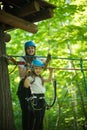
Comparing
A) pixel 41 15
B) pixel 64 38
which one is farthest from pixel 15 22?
pixel 64 38

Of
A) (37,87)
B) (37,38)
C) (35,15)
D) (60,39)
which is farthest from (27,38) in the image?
(37,87)

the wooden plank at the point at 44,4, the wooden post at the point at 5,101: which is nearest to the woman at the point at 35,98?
the wooden post at the point at 5,101

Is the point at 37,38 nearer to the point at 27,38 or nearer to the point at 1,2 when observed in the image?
the point at 27,38

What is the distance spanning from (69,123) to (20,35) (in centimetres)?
665

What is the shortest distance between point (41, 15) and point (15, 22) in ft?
2.08

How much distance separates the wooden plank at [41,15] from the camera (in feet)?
16.3

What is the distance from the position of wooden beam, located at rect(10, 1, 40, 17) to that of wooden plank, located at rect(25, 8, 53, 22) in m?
0.32

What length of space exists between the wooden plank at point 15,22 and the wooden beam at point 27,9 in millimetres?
136

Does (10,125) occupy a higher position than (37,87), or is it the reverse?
(37,87)

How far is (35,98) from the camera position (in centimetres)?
456

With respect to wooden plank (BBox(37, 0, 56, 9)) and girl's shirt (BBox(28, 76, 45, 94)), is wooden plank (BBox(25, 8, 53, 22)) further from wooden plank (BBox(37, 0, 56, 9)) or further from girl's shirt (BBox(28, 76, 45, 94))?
girl's shirt (BBox(28, 76, 45, 94))

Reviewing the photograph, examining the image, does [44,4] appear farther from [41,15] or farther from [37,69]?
[37,69]

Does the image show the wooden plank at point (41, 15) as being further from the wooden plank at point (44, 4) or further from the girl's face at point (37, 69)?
the girl's face at point (37, 69)

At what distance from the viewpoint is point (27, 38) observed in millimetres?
11602
